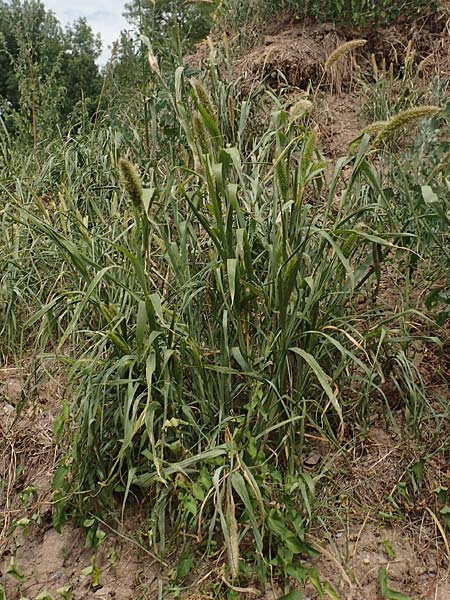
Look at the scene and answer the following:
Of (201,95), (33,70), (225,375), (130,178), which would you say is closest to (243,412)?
(225,375)

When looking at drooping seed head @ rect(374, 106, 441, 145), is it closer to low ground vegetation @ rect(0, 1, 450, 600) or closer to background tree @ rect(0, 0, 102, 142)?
low ground vegetation @ rect(0, 1, 450, 600)

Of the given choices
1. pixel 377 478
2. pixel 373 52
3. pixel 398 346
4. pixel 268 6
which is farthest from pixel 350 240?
pixel 268 6

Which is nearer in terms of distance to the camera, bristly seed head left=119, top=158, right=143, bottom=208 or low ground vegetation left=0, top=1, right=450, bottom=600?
bristly seed head left=119, top=158, right=143, bottom=208

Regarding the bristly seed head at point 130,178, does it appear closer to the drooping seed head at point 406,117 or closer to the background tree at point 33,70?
the drooping seed head at point 406,117

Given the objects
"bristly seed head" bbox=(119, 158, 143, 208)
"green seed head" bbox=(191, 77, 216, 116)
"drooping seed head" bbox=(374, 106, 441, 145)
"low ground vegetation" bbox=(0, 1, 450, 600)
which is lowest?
"low ground vegetation" bbox=(0, 1, 450, 600)

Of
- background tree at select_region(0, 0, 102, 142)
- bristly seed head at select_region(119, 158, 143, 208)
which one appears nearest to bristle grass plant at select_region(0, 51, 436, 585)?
bristly seed head at select_region(119, 158, 143, 208)

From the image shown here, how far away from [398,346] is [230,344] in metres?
0.63

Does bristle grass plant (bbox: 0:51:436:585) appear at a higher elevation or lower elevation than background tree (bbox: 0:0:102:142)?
lower

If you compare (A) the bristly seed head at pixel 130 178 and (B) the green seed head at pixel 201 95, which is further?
(B) the green seed head at pixel 201 95

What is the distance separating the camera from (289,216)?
7.03 feet

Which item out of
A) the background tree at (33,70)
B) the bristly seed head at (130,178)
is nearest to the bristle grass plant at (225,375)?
the bristly seed head at (130,178)

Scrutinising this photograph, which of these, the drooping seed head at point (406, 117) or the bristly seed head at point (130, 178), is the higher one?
the bristly seed head at point (130, 178)

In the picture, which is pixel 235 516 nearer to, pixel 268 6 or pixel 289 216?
pixel 289 216

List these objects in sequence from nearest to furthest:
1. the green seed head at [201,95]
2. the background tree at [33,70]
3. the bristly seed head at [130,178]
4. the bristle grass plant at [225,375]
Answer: the bristly seed head at [130,178], the bristle grass plant at [225,375], the green seed head at [201,95], the background tree at [33,70]
